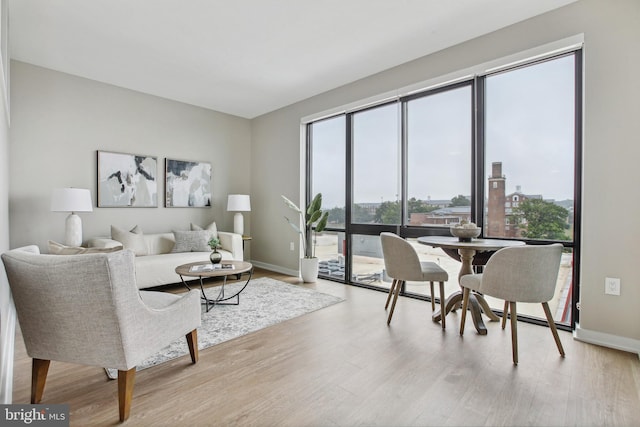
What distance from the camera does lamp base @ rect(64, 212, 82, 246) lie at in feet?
11.5

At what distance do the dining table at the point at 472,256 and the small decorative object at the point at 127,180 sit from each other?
3.79m

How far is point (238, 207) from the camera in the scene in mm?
4871

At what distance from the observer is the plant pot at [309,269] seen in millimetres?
4352

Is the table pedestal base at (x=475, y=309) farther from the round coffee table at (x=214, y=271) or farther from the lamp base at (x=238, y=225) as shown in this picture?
the lamp base at (x=238, y=225)

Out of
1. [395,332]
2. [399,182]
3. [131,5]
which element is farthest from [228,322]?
[131,5]

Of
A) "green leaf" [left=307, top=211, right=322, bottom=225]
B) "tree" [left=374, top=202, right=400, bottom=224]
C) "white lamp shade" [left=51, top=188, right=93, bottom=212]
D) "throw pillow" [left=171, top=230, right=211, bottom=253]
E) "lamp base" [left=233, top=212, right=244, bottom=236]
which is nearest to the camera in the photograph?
"white lamp shade" [left=51, top=188, right=93, bottom=212]

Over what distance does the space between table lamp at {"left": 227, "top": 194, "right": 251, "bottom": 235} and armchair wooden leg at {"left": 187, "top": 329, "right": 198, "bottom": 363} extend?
9.65 ft

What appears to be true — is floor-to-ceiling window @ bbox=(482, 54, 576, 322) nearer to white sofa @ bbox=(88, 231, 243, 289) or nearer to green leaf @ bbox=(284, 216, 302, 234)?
green leaf @ bbox=(284, 216, 302, 234)

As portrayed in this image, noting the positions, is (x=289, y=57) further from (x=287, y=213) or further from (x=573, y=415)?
(x=573, y=415)

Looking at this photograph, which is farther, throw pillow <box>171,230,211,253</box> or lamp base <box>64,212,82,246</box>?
throw pillow <box>171,230,211,253</box>

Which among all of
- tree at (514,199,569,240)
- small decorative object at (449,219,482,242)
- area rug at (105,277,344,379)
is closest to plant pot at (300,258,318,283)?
area rug at (105,277,344,379)

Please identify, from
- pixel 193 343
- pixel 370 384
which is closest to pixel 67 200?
pixel 193 343

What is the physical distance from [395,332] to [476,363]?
0.66 m

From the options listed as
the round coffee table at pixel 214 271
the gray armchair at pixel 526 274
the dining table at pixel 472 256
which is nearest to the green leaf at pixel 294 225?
the round coffee table at pixel 214 271
